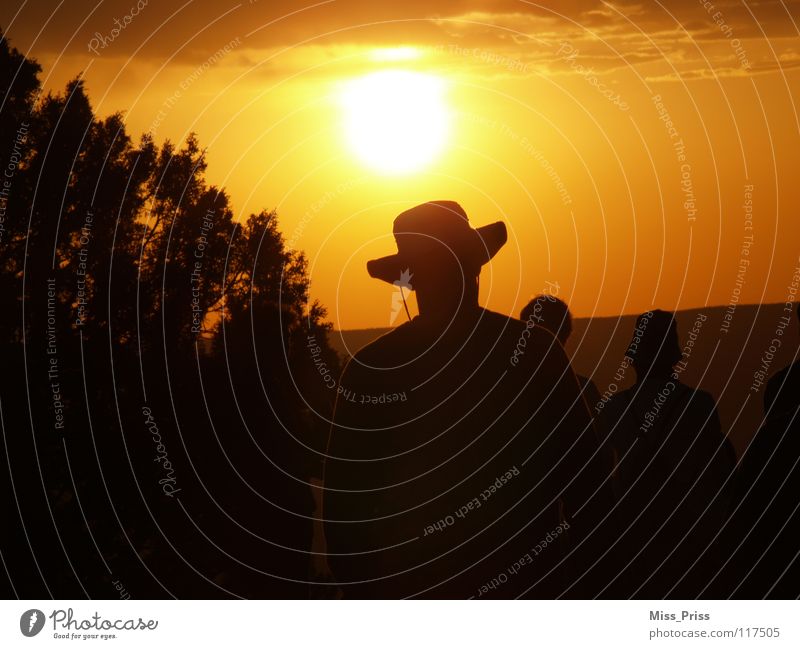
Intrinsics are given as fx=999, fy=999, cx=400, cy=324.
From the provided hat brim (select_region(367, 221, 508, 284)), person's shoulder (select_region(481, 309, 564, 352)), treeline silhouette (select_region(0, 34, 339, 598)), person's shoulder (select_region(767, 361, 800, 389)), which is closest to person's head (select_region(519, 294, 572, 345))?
hat brim (select_region(367, 221, 508, 284))

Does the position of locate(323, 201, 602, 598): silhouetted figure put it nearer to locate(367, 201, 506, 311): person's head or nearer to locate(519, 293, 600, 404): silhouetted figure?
locate(367, 201, 506, 311): person's head

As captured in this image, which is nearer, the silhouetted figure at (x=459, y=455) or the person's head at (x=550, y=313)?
the silhouetted figure at (x=459, y=455)

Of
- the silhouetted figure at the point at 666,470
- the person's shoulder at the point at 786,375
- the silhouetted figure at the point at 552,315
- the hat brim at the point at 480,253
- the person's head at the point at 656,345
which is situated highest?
the hat brim at the point at 480,253

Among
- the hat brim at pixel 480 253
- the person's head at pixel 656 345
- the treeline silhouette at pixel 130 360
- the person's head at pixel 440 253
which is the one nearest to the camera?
the person's head at pixel 440 253

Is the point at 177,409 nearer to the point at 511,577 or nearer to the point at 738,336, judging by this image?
the point at 511,577

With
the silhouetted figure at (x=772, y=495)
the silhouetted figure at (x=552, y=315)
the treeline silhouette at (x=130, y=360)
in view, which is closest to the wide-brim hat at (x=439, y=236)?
the silhouetted figure at (x=772, y=495)

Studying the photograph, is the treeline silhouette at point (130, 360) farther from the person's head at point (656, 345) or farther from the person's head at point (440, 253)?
the person's head at point (440, 253)

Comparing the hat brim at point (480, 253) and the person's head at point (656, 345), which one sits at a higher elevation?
the hat brim at point (480, 253)

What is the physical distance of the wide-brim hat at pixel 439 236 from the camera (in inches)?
155

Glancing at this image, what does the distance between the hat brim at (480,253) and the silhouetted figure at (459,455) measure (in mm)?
463

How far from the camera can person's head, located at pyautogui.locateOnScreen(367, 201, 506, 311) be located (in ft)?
12.3

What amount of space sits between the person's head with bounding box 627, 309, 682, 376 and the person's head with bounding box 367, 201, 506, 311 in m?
1.58
